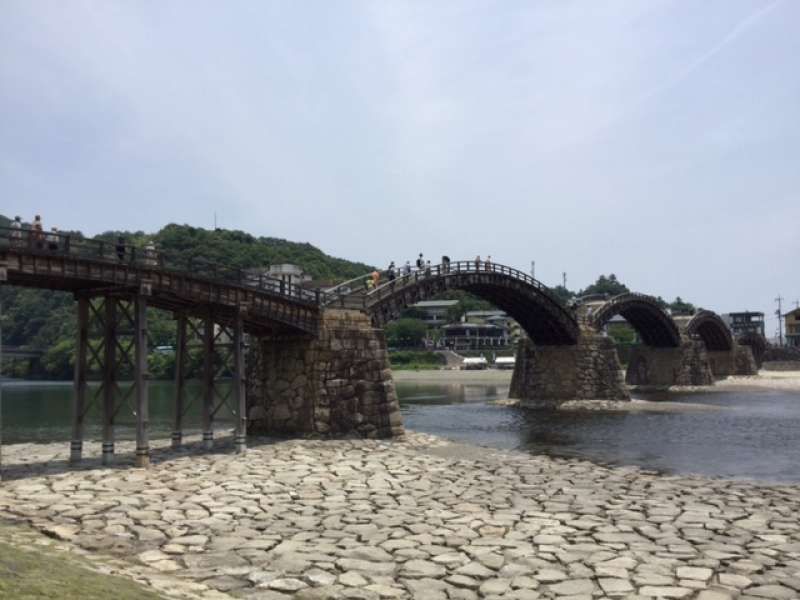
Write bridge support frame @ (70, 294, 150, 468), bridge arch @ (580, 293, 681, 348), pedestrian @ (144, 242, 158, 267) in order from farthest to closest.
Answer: bridge arch @ (580, 293, 681, 348) → pedestrian @ (144, 242, 158, 267) → bridge support frame @ (70, 294, 150, 468)

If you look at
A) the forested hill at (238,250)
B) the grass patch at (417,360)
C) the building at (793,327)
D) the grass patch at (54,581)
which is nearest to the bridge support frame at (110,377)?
the grass patch at (54,581)

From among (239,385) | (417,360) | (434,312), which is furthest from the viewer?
(434,312)

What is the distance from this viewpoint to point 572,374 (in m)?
52.5

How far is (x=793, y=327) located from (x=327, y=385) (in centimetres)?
13090

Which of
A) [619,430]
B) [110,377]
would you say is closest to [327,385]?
[110,377]

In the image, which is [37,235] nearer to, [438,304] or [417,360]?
[417,360]

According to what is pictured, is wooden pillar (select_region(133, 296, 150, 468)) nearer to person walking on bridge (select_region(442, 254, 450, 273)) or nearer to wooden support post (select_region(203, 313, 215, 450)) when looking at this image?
wooden support post (select_region(203, 313, 215, 450))

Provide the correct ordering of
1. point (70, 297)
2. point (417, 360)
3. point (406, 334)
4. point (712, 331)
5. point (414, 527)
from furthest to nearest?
point (70, 297) < point (406, 334) < point (417, 360) < point (712, 331) < point (414, 527)

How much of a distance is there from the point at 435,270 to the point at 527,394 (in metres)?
18.4

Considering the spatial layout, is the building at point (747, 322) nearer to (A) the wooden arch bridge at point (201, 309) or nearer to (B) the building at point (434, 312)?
(B) the building at point (434, 312)

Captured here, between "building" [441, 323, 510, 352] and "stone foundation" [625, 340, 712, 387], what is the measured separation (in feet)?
170

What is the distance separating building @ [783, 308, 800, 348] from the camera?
12975 cm

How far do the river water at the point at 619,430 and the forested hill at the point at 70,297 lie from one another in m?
64.0

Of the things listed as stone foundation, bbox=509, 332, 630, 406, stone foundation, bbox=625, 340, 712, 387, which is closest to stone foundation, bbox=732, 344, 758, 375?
stone foundation, bbox=625, 340, 712, 387
